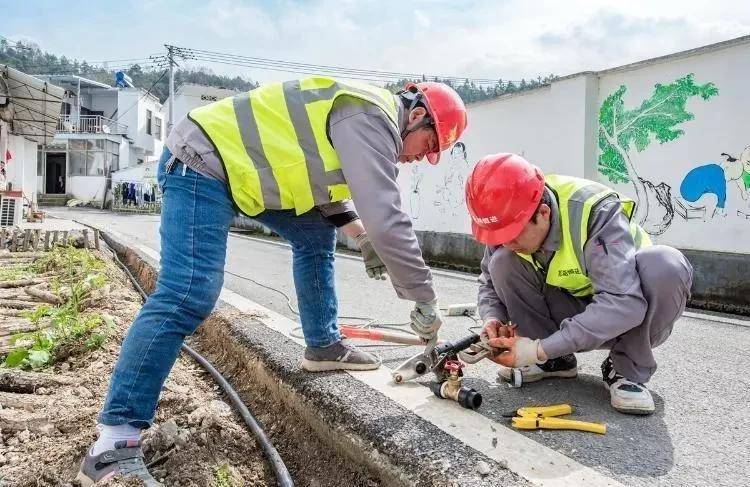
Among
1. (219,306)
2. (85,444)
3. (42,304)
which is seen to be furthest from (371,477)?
(42,304)

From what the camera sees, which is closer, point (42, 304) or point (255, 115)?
point (255, 115)

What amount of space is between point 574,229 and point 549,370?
34.7 inches

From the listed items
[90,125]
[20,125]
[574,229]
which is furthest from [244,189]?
[90,125]

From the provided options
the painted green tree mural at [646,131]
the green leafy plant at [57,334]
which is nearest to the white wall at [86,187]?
the green leafy plant at [57,334]

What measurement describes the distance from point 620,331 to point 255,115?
1.67 metres

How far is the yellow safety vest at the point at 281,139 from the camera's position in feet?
6.85

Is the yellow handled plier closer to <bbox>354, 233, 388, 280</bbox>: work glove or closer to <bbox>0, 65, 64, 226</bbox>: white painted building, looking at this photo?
<bbox>354, 233, 388, 280</bbox>: work glove

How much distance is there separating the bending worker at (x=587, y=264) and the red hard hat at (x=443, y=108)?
0.21 meters

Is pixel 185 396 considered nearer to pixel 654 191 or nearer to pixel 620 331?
pixel 620 331

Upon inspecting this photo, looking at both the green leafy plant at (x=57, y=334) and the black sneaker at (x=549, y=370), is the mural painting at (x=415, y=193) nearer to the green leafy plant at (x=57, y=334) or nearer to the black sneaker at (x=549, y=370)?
the green leafy plant at (x=57, y=334)

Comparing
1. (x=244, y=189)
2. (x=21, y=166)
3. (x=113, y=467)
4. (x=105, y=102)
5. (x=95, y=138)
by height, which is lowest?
(x=113, y=467)

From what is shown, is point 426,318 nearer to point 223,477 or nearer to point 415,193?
point 223,477

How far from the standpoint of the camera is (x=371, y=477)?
6.57 ft

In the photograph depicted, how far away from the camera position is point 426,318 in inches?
91.4
